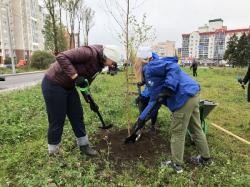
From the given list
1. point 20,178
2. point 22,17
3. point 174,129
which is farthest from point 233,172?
point 22,17

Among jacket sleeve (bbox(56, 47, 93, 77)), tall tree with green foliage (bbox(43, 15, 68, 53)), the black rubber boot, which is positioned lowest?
the black rubber boot

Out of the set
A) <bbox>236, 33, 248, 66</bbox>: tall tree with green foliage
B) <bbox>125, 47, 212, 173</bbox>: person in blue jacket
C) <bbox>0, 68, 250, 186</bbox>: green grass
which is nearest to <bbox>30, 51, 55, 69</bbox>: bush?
<bbox>236, 33, 248, 66</bbox>: tall tree with green foliage

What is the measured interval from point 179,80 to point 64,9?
17604 millimetres

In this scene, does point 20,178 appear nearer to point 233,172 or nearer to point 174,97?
point 174,97

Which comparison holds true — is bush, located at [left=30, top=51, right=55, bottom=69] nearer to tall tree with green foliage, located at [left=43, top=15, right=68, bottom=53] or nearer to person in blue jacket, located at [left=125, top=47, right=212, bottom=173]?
tall tree with green foliage, located at [left=43, top=15, right=68, bottom=53]

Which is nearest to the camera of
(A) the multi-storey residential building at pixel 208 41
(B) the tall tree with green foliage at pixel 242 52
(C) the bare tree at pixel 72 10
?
(C) the bare tree at pixel 72 10

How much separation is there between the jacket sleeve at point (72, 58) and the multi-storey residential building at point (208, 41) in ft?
299

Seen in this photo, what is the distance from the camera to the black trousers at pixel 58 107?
312 centimetres

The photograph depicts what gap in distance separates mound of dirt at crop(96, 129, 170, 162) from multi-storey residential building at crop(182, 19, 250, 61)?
90.1 m

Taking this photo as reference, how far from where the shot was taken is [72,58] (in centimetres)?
304

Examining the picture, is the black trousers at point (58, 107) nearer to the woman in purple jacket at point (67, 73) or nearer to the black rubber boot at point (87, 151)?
the woman in purple jacket at point (67, 73)

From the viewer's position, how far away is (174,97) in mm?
2977

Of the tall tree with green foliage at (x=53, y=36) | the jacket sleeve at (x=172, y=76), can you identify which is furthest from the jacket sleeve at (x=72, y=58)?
the tall tree with green foliage at (x=53, y=36)

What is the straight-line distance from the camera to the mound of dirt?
352cm
